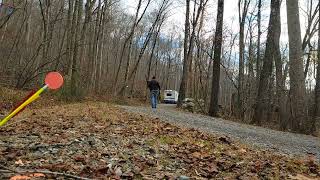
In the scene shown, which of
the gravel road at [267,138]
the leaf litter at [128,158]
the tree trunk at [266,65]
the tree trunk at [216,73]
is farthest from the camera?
the tree trunk at [216,73]

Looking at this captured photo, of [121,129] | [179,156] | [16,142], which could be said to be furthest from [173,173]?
[121,129]

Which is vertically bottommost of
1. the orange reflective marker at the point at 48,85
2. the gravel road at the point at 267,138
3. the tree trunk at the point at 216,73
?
the gravel road at the point at 267,138

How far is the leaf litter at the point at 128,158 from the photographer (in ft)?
14.9

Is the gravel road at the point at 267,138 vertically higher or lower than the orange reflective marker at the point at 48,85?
lower

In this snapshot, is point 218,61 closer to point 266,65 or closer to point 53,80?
point 266,65

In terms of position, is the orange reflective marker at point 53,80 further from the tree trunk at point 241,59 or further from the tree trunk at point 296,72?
the tree trunk at point 241,59

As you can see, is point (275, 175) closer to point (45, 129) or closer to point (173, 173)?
point (173, 173)

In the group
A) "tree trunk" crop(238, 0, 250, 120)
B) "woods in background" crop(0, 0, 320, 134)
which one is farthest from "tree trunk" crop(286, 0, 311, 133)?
"tree trunk" crop(238, 0, 250, 120)

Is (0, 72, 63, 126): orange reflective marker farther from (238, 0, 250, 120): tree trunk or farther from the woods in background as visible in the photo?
(238, 0, 250, 120): tree trunk

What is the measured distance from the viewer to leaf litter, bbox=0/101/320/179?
4535mm

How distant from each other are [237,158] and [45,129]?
3.62m

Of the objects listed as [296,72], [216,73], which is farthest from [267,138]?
[216,73]

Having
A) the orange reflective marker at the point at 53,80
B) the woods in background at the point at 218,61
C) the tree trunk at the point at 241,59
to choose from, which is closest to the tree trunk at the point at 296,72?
the woods in background at the point at 218,61

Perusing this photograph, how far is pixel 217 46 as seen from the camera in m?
20.8
